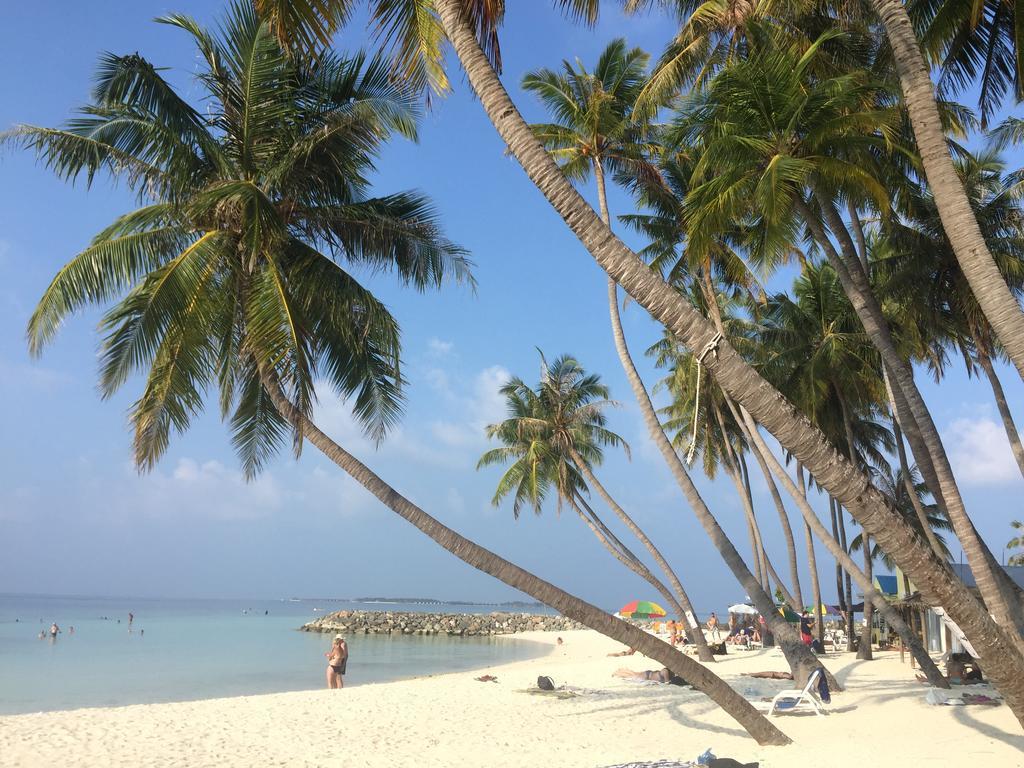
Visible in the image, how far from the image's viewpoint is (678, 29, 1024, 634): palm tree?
991 cm

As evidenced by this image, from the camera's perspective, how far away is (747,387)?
18.4 feet

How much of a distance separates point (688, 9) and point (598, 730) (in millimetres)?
12040

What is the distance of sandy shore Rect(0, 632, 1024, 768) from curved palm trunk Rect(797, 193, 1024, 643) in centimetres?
163

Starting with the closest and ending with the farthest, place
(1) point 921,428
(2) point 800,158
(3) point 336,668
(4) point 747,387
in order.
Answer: (4) point 747,387, (1) point 921,428, (2) point 800,158, (3) point 336,668

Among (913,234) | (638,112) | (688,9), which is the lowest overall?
(913,234)

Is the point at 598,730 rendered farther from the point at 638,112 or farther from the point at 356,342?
the point at 638,112

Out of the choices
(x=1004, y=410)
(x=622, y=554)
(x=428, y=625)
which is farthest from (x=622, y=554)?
(x=428, y=625)

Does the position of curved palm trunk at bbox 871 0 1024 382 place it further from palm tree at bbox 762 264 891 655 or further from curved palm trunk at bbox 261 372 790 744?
palm tree at bbox 762 264 891 655

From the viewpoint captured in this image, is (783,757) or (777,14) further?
(777,14)

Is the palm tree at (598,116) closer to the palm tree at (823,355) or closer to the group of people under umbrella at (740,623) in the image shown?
the palm tree at (823,355)

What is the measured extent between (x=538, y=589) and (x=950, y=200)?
5.59m

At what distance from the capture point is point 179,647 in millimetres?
37500

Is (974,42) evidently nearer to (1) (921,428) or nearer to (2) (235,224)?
(1) (921,428)

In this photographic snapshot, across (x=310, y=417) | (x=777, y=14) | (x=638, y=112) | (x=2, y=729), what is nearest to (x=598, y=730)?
(x=310, y=417)
